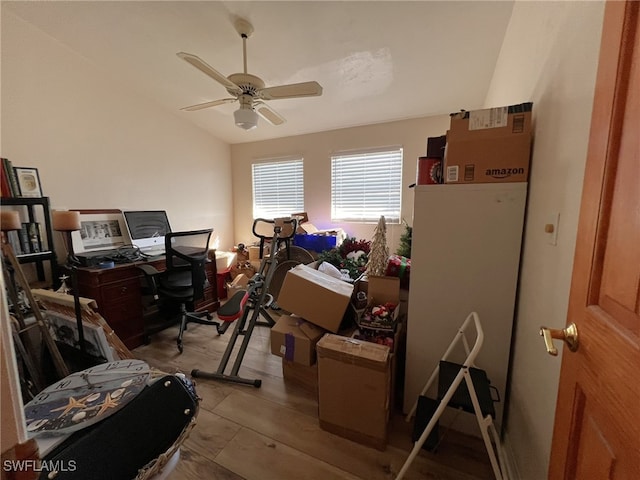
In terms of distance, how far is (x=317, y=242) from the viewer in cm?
323

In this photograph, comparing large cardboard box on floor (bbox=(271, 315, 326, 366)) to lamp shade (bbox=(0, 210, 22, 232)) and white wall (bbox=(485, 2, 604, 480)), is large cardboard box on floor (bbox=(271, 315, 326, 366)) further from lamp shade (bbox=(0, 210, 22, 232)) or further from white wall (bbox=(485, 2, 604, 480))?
lamp shade (bbox=(0, 210, 22, 232))

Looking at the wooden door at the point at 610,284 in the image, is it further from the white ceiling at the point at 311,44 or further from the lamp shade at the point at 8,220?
the lamp shade at the point at 8,220

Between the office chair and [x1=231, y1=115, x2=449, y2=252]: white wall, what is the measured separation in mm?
1755

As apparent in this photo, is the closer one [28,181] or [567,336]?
[567,336]

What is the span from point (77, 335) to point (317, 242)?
2286 mm

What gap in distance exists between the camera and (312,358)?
1816 millimetres

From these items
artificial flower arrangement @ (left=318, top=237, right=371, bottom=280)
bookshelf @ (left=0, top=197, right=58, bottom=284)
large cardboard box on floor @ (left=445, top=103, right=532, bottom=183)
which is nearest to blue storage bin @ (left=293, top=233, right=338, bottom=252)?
artificial flower arrangement @ (left=318, top=237, right=371, bottom=280)

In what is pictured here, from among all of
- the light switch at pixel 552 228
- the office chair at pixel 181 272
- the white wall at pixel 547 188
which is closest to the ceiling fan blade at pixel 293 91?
the white wall at pixel 547 188

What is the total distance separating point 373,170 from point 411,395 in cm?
264

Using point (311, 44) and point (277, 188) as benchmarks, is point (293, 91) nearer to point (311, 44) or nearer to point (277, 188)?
point (311, 44)

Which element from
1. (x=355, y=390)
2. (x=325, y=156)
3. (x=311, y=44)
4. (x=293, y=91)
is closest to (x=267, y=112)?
(x=293, y=91)

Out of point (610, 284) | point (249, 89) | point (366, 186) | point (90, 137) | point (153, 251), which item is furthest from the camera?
point (366, 186)

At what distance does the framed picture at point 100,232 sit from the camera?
101 inches

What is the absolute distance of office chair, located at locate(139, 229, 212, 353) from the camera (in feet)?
7.74
